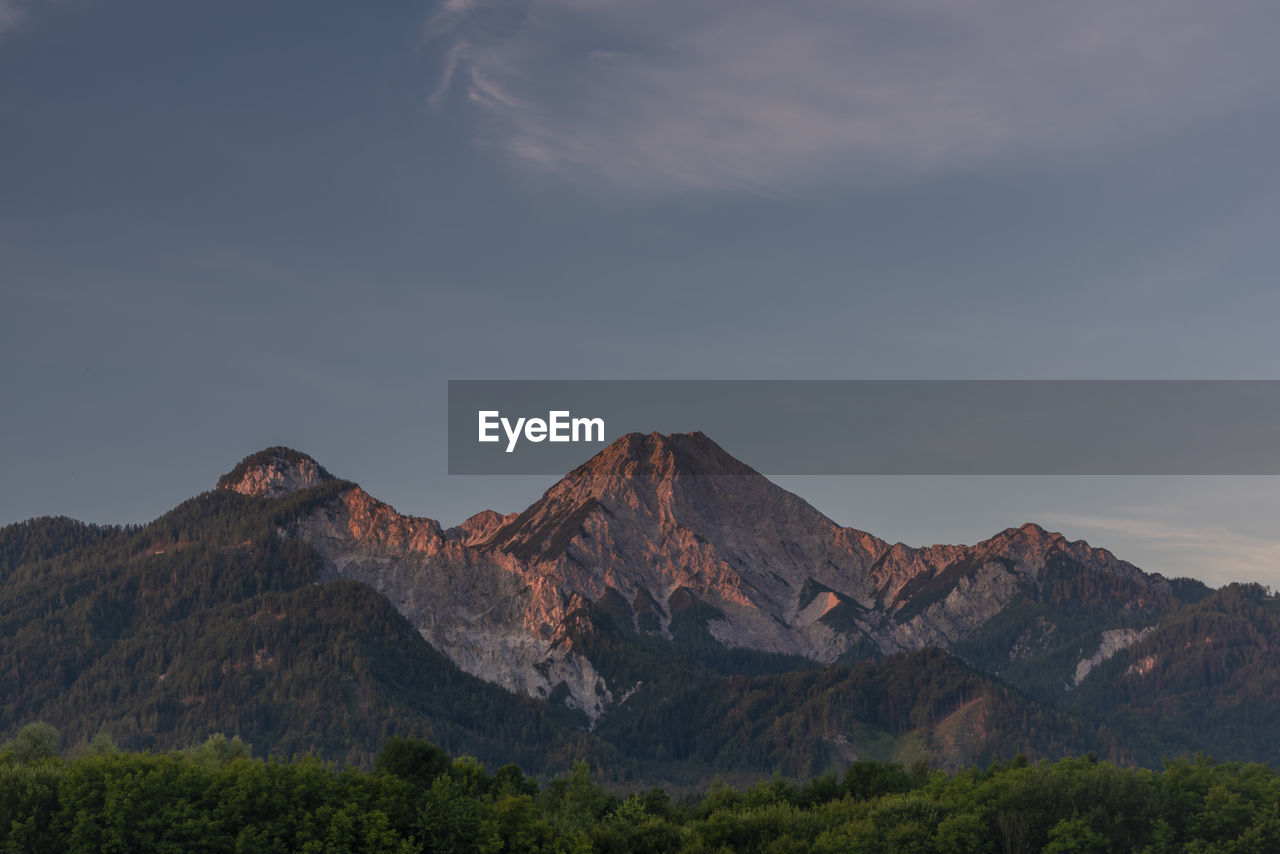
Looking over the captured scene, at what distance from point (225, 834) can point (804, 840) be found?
77184 millimetres

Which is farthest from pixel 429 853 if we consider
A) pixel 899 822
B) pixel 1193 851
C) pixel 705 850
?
pixel 1193 851

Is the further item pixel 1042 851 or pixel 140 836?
pixel 1042 851

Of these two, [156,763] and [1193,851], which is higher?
[156,763]

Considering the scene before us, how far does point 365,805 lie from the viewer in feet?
605

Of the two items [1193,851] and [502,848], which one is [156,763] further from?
[1193,851]

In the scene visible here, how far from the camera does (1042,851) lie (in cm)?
19925

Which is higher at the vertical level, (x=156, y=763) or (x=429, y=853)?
(x=156, y=763)

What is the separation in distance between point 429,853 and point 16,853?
1907 inches

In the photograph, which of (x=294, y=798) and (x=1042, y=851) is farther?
(x=1042, y=851)

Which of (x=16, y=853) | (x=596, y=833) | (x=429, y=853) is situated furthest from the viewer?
(x=596, y=833)

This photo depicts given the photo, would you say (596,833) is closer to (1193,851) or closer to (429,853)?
(429,853)

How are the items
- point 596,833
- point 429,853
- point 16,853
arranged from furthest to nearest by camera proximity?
point 596,833 → point 429,853 → point 16,853

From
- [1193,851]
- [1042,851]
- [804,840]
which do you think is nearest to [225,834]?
[804,840]

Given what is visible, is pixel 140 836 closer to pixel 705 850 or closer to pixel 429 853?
pixel 429 853
